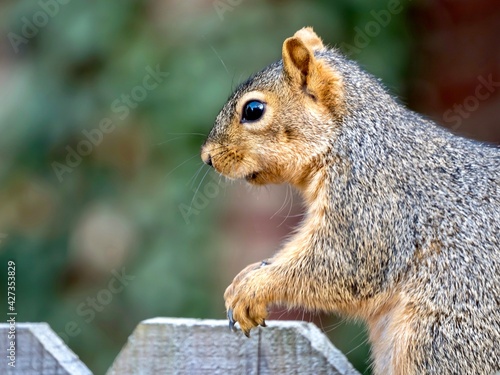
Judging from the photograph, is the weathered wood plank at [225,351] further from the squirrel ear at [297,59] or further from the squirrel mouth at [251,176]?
the squirrel ear at [297,59]

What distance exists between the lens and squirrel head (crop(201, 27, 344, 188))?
88.4 inches

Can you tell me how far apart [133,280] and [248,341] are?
5.54 feet

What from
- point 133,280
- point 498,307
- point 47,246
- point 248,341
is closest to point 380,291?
point 498,307

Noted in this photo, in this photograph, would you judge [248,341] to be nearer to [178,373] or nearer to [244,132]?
[178,373]

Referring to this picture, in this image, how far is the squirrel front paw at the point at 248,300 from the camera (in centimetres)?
211

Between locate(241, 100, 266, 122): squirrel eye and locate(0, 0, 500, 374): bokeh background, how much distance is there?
1060 mm

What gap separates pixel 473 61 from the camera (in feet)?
11.5

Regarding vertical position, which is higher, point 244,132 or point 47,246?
point 244,132

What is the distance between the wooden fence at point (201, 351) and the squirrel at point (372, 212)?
16 centimetres

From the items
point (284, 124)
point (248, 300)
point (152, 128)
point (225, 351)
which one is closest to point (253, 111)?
point (284, 124)

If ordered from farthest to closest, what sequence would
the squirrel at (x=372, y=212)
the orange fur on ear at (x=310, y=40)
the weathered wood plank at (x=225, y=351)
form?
the orange fur on ear at (x=310, y=40) < the squirrel at (x=372, y=212) < the weathered wood plank at (x=225, y=351)

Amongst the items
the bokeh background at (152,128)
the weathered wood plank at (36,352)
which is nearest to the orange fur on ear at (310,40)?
the bokeh background at (152,128)

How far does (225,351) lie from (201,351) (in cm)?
4

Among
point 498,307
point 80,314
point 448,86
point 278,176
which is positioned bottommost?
point 80,314
